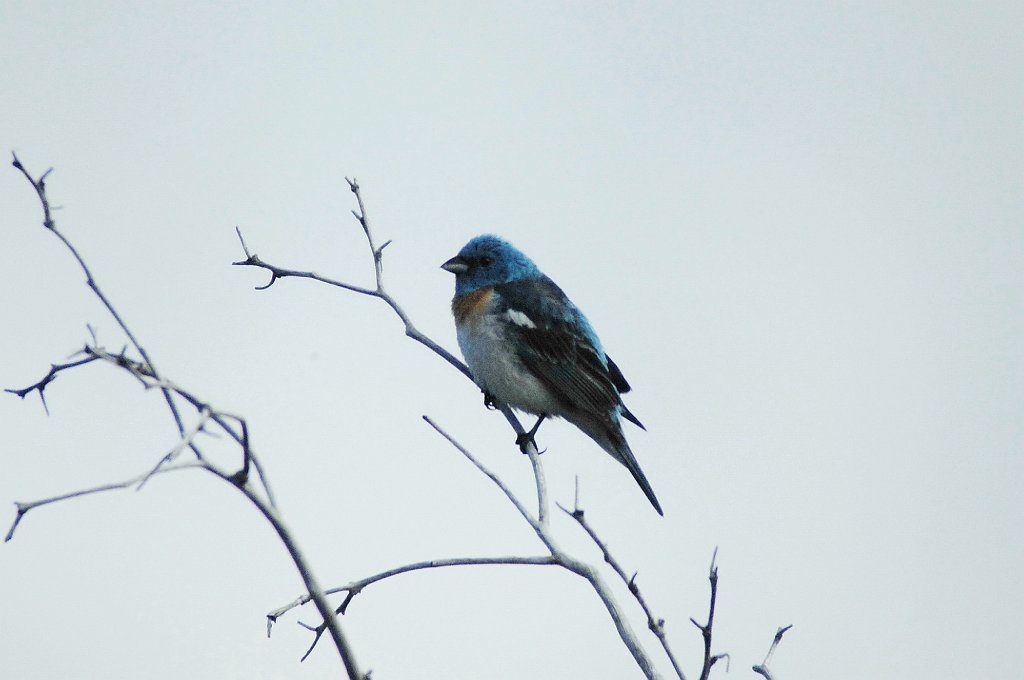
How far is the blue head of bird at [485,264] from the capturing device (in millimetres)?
9852

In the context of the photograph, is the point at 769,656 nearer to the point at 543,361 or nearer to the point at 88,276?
the point at 88,276

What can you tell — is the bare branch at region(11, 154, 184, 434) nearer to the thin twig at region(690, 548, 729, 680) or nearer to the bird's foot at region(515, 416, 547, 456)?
the thin twig at region(690, 548, 729, 680)

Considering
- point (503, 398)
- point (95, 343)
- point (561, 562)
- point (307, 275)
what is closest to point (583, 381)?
point (503, 398)

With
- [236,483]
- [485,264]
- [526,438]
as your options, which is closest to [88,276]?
[236,483]

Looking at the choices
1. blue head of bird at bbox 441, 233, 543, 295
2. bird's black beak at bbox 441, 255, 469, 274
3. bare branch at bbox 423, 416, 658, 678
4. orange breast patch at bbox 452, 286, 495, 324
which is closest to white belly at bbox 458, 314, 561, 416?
orange breast patch at bbox 452, 286, 495, 324

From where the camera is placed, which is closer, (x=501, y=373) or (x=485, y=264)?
(x=501, y=373)

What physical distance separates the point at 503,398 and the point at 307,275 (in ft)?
9.77

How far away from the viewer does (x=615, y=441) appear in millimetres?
8812

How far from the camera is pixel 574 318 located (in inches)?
373

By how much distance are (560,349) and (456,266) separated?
4.56 feet

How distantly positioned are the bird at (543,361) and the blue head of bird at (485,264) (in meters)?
0.16

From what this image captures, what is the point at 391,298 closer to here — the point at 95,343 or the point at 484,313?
the point at 484,313

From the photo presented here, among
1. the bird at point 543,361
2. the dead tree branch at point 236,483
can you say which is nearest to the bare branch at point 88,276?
the dead tree branch at point 236,483

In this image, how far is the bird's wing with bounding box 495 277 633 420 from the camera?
8.96 m
